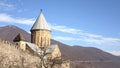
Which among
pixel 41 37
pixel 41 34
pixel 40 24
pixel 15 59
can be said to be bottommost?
pixel 15 59

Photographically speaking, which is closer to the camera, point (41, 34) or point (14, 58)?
point (14, 58)

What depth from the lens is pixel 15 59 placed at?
34.4m

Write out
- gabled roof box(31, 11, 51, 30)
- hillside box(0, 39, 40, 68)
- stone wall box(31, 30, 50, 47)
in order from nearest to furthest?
hillside box(0, 39, 40, 68) → stone wall box(31, 30, 50, 47) → gabled roof box(31, 11, 51, 30)

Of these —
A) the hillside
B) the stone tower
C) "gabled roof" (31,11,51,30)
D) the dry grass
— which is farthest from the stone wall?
the hillside

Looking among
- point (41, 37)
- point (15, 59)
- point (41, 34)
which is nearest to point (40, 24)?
point (41, 34)

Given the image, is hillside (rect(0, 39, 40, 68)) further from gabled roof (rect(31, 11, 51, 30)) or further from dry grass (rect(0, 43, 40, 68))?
gabled roof (rect(31, 11, 51, 30))

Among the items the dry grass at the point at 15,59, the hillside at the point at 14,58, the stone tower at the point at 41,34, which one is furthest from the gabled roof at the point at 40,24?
the hillside at the point at 14,58

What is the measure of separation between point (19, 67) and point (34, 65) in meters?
5.20

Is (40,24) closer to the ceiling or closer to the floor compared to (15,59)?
closer to the ceiling

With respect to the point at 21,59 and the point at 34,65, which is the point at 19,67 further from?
the point at 34,65

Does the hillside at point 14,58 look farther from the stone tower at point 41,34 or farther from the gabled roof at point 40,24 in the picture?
the gabled roof at point 40,24

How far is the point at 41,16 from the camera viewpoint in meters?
52.9

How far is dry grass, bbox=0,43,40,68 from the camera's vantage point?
105ft

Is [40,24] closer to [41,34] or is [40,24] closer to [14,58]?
[41,34]
